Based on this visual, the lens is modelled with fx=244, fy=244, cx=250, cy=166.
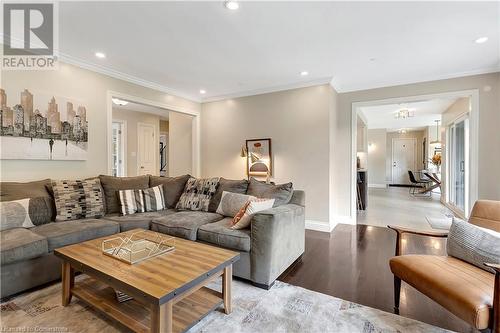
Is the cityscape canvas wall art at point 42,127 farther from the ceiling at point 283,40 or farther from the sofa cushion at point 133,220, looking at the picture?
the sofa cushion at point 133,220

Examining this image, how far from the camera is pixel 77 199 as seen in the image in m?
2.94

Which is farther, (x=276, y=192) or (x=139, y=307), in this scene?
(x=276, y=192)

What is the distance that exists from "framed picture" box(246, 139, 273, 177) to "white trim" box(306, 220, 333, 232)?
1192 millimetres

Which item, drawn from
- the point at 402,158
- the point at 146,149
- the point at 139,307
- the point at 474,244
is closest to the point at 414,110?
the point at 402,158

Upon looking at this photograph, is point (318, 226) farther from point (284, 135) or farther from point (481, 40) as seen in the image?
point (481, 40)

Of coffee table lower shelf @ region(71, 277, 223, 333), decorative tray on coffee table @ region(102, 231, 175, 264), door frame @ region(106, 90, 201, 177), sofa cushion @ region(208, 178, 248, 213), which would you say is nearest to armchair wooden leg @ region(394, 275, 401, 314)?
coffee table lower shelf @ region(71, 277, 223, 333)

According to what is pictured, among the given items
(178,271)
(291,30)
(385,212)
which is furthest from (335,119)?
(178,271)

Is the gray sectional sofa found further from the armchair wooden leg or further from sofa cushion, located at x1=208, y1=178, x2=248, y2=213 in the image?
the armchair wooden leg

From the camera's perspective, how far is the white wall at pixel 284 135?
427 cm

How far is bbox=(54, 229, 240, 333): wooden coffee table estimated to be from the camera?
4.52 ft

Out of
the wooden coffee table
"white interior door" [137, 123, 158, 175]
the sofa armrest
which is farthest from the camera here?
"white interior door" [137, 123, 158, 175]

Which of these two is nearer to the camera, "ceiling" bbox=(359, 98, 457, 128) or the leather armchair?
the leather armchair

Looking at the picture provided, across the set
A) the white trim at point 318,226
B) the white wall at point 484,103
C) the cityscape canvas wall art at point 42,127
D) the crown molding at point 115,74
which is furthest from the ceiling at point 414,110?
the cityscape canvas wall art at point 42,127

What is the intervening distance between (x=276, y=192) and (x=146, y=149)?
218 inches
